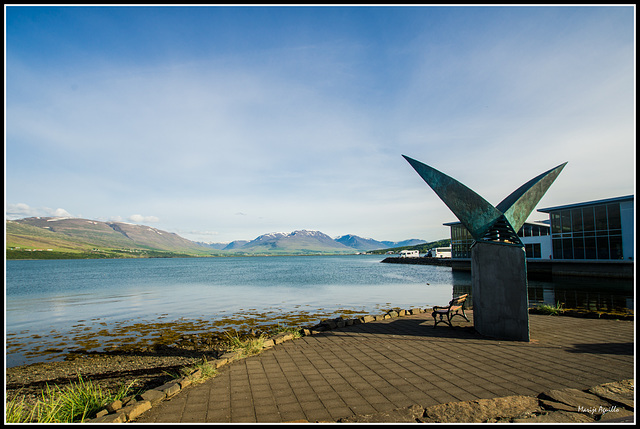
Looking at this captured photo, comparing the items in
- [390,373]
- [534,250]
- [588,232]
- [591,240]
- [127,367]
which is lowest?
[127,367]

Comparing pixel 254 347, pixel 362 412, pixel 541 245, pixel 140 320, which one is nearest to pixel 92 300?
pixel 140 320

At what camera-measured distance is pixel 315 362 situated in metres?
7.19

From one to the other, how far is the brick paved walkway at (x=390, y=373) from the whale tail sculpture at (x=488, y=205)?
8.75 feet

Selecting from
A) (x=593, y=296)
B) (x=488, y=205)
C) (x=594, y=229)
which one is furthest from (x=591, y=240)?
(x=488, y=205)

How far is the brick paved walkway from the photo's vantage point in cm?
496

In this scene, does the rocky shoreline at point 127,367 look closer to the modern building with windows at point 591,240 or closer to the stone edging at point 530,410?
the stone edging at point 530,410

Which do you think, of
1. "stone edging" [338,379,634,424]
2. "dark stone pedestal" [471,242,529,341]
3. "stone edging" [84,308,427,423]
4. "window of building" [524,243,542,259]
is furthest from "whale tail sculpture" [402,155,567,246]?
"window of building" [524,243,542,259]

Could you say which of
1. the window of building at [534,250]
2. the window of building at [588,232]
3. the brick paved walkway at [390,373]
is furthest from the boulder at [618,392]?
the window of building at [534,250]

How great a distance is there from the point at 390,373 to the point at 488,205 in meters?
5.31

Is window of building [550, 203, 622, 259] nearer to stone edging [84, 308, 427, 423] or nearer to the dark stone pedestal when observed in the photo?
the dark stone pedestal

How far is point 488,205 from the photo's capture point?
30.8 feet

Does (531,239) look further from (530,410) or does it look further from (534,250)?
(530,410)

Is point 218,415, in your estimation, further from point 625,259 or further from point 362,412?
point 625,259

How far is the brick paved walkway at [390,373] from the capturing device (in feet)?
16.3
